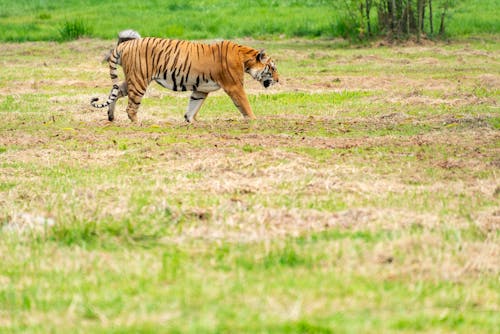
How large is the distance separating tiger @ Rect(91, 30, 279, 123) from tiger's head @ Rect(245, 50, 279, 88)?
0.78ft

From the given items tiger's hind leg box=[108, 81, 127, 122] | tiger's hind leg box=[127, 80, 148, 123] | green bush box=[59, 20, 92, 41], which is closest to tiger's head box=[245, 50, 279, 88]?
tiger's hind leg box=[127, 80, 148, 123]

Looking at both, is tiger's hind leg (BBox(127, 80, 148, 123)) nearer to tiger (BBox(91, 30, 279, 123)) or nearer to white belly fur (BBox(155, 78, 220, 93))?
tiger (BBox(91, 30, 279, 123))

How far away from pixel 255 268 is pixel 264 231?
31.2 inches

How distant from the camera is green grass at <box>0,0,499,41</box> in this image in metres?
29.0

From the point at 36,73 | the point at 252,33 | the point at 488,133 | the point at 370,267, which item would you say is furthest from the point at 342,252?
the point at 252,33

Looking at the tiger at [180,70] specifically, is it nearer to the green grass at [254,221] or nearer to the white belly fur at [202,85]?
the white belly fur at [202,85]

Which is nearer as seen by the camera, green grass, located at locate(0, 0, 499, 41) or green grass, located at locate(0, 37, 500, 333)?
green grass, located at locate(0, 37, 500, 333)

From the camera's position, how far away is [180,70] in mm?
14516

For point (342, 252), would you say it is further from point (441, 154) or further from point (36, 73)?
point (36, 73)

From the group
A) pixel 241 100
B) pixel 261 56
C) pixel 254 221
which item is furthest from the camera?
pixel 261 56

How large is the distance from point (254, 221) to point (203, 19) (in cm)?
2531

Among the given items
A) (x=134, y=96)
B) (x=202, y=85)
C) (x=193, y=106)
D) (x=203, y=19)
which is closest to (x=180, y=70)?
(x=202, y=85)

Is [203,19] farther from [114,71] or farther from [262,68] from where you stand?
[114,71]

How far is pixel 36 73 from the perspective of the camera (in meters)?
21.1
